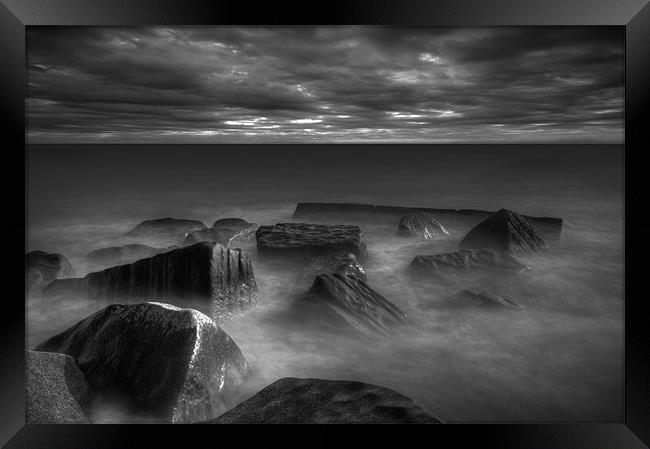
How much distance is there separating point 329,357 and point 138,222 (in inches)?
256

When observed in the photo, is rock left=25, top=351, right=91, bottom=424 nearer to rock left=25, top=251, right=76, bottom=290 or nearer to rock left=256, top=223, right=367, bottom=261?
rock left=25, top=251, right=76, bottom=290

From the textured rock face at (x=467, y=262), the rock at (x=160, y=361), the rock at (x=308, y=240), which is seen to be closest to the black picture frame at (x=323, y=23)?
the rock at (x=160, y=361)

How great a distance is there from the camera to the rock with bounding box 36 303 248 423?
3662 mm

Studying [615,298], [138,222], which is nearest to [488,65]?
[615,298]

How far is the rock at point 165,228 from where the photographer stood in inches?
341

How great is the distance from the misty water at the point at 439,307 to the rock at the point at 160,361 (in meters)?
0.29

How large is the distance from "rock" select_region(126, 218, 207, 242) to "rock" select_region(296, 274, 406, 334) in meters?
3.99

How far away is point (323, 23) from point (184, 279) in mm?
3440

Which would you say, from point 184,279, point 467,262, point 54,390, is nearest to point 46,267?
point 184,279

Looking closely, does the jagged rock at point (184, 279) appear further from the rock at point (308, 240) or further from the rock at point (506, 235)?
the rock at point (506, 235)

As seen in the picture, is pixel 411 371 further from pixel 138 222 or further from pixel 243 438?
pixel 138 222

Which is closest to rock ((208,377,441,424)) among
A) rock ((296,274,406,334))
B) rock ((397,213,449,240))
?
rock ((296,274,406,334))

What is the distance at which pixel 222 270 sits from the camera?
17.6 feet

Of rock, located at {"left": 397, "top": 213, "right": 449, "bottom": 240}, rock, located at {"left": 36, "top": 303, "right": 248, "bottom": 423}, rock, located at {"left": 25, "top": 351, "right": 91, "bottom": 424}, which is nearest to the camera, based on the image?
rock, located at {"left": 25, "top": 351, "right": 91, "bottom": 424}
